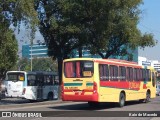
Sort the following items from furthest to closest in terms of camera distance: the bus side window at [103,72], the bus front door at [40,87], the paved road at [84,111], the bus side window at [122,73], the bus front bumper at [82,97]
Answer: the bus front door at [40,87] → the bus side window at [122,73] → the bus side window at [103,72] → the bus front bumper at [82,97] → the paved road at [84,111]

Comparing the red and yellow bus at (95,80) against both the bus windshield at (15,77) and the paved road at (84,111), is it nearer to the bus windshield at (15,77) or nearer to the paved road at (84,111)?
the paved road at (84,111)

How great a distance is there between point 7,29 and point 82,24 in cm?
992

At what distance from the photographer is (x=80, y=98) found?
2345 centimetres

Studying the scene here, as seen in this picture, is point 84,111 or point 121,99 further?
point 121,99

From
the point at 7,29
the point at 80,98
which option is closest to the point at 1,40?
the point at 7,29

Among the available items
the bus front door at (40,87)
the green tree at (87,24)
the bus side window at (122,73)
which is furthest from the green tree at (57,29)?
the bus side window at (122,73)

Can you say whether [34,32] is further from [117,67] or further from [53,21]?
[53,21]

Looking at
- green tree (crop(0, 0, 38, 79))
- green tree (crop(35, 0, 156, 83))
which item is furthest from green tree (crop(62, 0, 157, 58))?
green tree (crop(0, 0, 38, 79))

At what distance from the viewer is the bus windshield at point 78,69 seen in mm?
23406

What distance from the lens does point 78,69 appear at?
23750mm

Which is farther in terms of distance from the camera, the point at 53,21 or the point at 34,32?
the point at 53,21

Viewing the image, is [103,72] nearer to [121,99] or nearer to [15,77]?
[121,99]

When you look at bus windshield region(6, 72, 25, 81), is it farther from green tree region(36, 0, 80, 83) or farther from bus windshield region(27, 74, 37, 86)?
green tree region(36, 0, 80, 83)

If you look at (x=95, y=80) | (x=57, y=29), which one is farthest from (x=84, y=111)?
(x=57, y=29)
